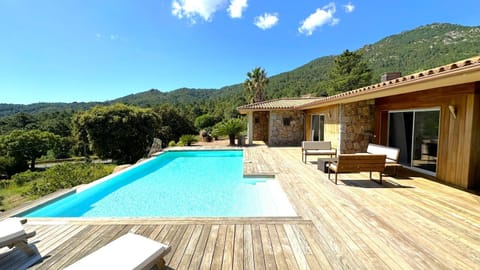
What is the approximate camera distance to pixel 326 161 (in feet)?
22.1

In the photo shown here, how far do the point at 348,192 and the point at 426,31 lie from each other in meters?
54.7

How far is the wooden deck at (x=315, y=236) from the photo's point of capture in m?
2.48

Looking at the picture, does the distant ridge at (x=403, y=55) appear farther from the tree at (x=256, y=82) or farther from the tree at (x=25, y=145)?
the tree at (x=25, y=145)

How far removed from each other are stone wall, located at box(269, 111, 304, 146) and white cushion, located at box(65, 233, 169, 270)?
13.2 metres

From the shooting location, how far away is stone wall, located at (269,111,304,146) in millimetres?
15055

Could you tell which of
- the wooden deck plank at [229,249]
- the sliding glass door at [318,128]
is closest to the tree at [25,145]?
the sliding glass door at [318,128]

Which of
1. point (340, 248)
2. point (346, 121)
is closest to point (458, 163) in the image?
point (346, 121)

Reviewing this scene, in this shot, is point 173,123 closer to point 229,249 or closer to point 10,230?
point 10,230

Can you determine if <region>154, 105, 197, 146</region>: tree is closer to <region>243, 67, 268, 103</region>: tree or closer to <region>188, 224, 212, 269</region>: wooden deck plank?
<region>243, 67, 268, 103</region>: tree

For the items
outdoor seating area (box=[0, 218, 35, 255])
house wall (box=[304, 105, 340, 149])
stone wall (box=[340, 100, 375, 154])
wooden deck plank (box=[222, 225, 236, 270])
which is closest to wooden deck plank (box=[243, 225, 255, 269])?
wooden deck plank (box=[222, 225, 236, 270])

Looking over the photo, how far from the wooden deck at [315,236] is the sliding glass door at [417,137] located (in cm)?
197

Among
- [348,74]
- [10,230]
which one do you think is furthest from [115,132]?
[348,74]

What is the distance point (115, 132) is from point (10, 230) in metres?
21.7

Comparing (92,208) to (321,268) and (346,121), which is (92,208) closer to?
(321,268)
